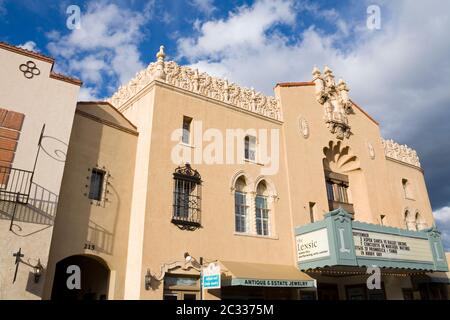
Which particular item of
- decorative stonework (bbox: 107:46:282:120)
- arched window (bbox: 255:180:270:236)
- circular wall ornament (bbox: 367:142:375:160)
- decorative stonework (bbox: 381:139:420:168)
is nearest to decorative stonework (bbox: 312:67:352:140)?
circular wall ornament (bbox: 367:142:375:160)

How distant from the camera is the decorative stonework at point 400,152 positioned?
24.9 metres

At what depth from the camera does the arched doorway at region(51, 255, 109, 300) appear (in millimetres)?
14086

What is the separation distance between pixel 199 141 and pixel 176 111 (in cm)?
153

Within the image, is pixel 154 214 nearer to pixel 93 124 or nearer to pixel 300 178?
pixel 93 124

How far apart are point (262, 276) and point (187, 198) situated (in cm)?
397

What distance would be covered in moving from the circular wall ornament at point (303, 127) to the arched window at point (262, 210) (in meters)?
3.99

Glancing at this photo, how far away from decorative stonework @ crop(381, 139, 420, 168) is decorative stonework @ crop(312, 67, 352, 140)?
14.4ft

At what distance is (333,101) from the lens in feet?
71.5

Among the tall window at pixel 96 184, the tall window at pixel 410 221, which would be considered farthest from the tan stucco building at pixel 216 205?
the tall window at pixel 410 221

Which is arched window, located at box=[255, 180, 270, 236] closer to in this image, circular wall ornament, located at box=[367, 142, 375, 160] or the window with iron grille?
the window with iron grille

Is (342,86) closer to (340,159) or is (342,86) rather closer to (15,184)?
(340,159)

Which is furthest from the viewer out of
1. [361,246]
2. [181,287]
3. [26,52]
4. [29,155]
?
[361,246]

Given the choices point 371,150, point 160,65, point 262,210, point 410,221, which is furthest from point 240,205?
point 410,221

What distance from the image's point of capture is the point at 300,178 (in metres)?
18.2
